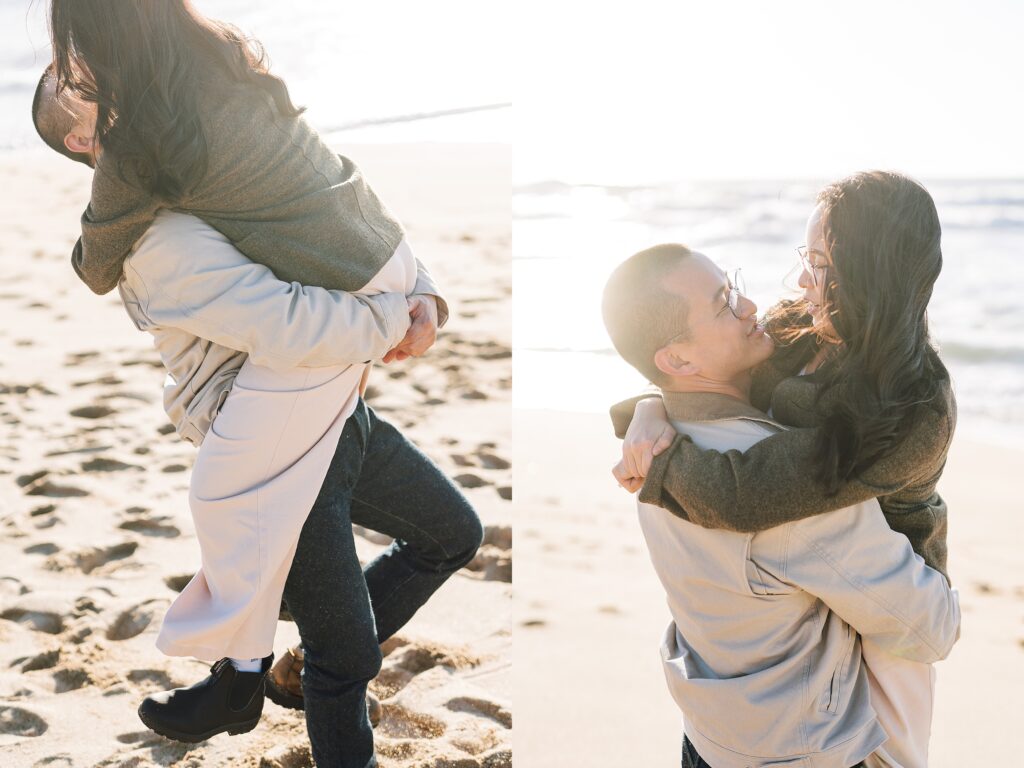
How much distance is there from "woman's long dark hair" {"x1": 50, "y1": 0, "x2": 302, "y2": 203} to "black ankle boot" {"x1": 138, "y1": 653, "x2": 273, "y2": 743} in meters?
1.00

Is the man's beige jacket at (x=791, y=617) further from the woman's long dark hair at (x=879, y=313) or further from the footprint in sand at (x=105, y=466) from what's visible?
the footprint in sand at (x=105, y=466)

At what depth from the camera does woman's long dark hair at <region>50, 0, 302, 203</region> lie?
1.91m

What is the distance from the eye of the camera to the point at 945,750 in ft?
10.6

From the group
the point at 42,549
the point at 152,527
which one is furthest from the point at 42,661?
the point at 152,527

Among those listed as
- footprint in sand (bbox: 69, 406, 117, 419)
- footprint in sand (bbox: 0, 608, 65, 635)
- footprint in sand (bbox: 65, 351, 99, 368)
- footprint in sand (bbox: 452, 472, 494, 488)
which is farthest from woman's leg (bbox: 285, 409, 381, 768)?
footprint in sand (bbox: 65, 351, 99, 368)

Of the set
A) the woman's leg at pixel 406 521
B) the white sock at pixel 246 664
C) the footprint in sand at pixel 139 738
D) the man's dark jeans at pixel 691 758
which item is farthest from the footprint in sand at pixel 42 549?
the man's dark jeans at pixel 691 758

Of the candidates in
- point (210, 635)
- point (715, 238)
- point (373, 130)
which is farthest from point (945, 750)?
point (373, 130)

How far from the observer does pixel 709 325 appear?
1.98 meters

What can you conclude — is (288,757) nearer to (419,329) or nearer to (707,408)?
(419,329)

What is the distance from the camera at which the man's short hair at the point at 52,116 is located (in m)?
2.02

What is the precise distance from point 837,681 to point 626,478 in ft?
1.65

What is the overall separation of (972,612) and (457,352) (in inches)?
121

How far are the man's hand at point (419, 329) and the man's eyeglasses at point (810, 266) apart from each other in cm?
75

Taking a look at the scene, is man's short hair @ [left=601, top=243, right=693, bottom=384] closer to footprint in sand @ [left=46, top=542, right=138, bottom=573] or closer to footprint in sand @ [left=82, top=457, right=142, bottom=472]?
footprint in sand @ [left=46, top=542, right=138, bottom=573]
